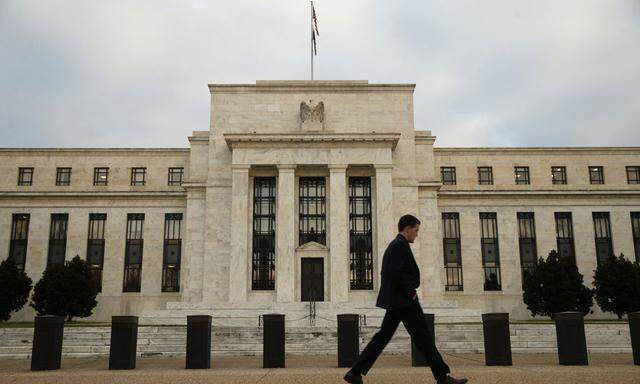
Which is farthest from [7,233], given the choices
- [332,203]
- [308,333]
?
[308,333]

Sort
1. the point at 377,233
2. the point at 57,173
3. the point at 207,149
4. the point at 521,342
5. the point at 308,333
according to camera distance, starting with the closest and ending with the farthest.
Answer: the point at 521,342
the point at 308,333
the point at 377,233
the point at 207,149
the point at 57,173

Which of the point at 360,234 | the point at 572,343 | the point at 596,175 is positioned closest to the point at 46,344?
the point at 572,343

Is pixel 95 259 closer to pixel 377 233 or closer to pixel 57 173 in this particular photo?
pixel 57 173

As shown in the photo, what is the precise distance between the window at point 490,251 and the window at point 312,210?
13.8 m

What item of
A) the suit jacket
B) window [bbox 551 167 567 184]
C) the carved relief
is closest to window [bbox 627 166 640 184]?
window [bbox 551 167 567 184]

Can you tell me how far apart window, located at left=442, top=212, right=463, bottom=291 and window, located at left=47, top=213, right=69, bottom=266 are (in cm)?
3093

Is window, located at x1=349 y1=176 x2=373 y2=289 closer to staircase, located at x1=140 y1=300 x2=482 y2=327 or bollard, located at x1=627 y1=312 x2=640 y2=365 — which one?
staircase, located at x1=140 y1=300 x2=482 y2=327

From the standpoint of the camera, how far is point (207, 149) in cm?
4591

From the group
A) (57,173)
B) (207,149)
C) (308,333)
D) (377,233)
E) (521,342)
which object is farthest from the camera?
(57,173)

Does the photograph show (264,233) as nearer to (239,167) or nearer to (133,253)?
(239,167)

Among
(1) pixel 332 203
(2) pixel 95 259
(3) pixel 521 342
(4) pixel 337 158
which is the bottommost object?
(3) pixel 521 342

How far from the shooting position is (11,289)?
1556 inches

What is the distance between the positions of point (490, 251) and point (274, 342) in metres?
36.1

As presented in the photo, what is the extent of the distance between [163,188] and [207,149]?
5953mm
